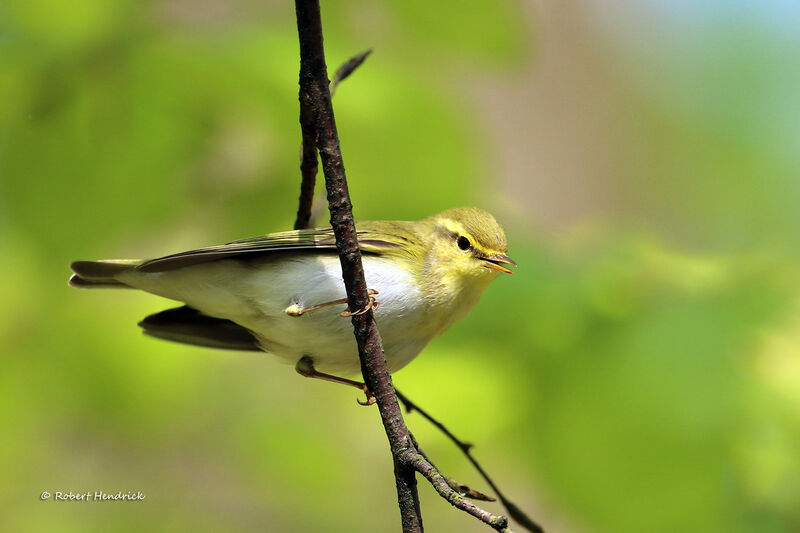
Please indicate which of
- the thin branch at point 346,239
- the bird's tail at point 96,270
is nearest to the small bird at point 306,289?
the bird's tail at point 96,270

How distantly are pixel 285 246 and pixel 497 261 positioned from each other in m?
1.02

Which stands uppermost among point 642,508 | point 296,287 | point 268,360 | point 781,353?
point 268,360

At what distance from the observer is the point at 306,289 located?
285 cm

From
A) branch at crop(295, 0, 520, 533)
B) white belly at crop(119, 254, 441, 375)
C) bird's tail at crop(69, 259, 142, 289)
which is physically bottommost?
branch at crop(295, 0, 520, 533)

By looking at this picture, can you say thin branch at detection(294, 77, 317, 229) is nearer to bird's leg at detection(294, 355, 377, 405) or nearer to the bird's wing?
the bird's wing

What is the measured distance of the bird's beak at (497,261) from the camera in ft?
10.3

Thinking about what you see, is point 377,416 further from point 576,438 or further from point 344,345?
point 576,438

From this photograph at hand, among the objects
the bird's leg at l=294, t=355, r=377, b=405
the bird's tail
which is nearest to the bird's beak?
the bird's leg at l=294, t=355, r=377, b=405

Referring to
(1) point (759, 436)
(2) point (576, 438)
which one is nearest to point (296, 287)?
(2) point (576, 438)

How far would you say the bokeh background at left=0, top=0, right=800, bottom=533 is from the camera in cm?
269

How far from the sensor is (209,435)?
374cm

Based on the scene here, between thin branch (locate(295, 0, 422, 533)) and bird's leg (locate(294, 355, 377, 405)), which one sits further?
bird's leg (locate(294, 355, 377, 405))

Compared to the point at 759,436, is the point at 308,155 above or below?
above

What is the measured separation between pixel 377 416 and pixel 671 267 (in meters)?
1.60
